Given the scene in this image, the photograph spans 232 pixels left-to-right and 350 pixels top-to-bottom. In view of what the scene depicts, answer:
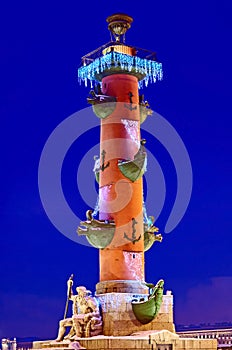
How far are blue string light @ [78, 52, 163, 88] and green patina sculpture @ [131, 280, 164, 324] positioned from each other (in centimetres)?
712

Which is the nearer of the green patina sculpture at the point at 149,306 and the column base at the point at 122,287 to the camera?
the green patina sculpture at the point at 149,306

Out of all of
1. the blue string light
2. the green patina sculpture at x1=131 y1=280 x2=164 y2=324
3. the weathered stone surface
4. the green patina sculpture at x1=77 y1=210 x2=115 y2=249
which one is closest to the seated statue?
the weathered stone surface

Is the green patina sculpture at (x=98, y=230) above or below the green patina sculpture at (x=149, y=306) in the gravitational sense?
above

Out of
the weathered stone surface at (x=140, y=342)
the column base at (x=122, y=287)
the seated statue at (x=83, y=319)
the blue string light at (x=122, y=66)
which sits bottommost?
the weathered stone surface at (x=140, y=342)

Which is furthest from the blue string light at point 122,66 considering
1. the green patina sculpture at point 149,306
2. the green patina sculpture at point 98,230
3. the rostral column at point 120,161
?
the green patina sculpture at point 149,306

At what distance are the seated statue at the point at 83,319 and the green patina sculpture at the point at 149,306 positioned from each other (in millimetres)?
1160

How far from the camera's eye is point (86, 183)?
2780 centimetres

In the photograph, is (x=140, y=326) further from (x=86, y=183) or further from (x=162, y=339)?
(x=86, y=183)

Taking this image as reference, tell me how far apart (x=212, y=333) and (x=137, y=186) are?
7.33m

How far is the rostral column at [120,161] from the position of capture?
82.9ft

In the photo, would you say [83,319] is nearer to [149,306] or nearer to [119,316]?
[119,316]

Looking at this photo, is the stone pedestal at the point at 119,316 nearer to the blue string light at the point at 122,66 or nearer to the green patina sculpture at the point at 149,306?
the green patina sculpture at the point at 149,306

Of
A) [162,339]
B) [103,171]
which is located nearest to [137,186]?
[103,171]

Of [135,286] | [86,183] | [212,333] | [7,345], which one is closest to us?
[135,286]
